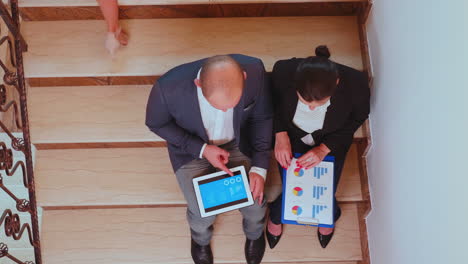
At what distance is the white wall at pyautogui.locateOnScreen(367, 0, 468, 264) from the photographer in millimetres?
1415

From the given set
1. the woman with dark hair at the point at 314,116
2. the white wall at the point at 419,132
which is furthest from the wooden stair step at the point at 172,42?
the woman with dark hair at the point at 314,116

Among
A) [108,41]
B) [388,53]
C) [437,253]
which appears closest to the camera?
[437,253]

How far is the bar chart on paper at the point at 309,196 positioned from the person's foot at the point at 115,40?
1115 mm

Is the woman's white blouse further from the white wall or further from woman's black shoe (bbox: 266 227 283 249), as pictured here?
woman's black shoe (bbox: 266 227 283 249)

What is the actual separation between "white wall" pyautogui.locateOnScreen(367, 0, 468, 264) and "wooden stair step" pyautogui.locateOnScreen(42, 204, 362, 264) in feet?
0.70

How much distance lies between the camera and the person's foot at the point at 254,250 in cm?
246

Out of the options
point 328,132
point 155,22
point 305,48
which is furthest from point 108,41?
point 328,132

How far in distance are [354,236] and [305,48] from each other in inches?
41.4

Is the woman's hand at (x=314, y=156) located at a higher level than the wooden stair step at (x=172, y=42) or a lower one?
lower

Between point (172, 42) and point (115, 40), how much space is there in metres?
0.30

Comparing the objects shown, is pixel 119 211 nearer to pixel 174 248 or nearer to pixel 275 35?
pixel 174 248

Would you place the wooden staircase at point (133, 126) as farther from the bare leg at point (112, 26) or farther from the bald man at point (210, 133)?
the bald man at point (210, 133)

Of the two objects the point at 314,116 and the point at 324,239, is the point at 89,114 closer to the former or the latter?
the point at 314,116

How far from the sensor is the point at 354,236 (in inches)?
99.3
